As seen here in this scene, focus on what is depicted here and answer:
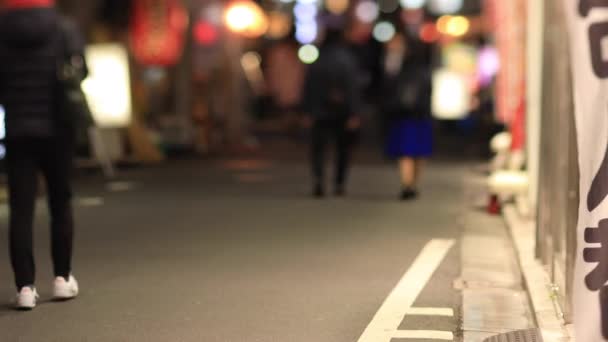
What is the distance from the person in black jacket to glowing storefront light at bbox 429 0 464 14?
3780cm

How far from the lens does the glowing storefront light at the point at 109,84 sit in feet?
59.8

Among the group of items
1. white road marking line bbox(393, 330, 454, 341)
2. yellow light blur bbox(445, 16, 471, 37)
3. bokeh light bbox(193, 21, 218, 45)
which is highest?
bokeh light bbox(193, 21, 218, 45)

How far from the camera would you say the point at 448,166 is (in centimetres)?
1909

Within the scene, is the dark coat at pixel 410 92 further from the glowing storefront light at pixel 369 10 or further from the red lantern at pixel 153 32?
the glowing storefront light at pixel 369 10

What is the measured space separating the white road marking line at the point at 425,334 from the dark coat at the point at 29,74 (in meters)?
2.61

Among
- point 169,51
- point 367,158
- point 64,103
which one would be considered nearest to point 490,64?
point 367,158

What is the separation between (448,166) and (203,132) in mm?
6077

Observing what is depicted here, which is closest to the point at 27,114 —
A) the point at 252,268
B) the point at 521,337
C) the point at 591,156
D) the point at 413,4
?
the point at 252,268

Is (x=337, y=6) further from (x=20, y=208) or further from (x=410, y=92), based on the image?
(x=20, y=208)

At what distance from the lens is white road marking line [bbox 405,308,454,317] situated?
21.3 feet

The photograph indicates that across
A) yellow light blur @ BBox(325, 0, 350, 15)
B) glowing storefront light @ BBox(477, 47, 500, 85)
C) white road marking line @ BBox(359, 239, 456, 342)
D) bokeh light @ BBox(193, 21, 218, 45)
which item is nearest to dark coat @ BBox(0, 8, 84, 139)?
white road marking line @ BBox(359, 239, 456, 342)

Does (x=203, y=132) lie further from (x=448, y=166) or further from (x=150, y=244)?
(x=150, y=244)

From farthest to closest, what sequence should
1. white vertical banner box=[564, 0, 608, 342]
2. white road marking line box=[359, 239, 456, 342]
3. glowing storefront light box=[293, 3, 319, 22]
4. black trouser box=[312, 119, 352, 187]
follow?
glowing storefront light box=[293, 3, 319, 22], black trouser box=[312, 119, 352, 187], white road marking line box=[359, 239, 456, 342], white vertical banner box=[564, 0, 608, 342]

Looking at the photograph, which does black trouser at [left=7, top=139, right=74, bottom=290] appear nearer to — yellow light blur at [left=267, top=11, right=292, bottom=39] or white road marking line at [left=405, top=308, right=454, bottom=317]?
white road marking line at [left=405, top=308, right=454, bottom=317]
